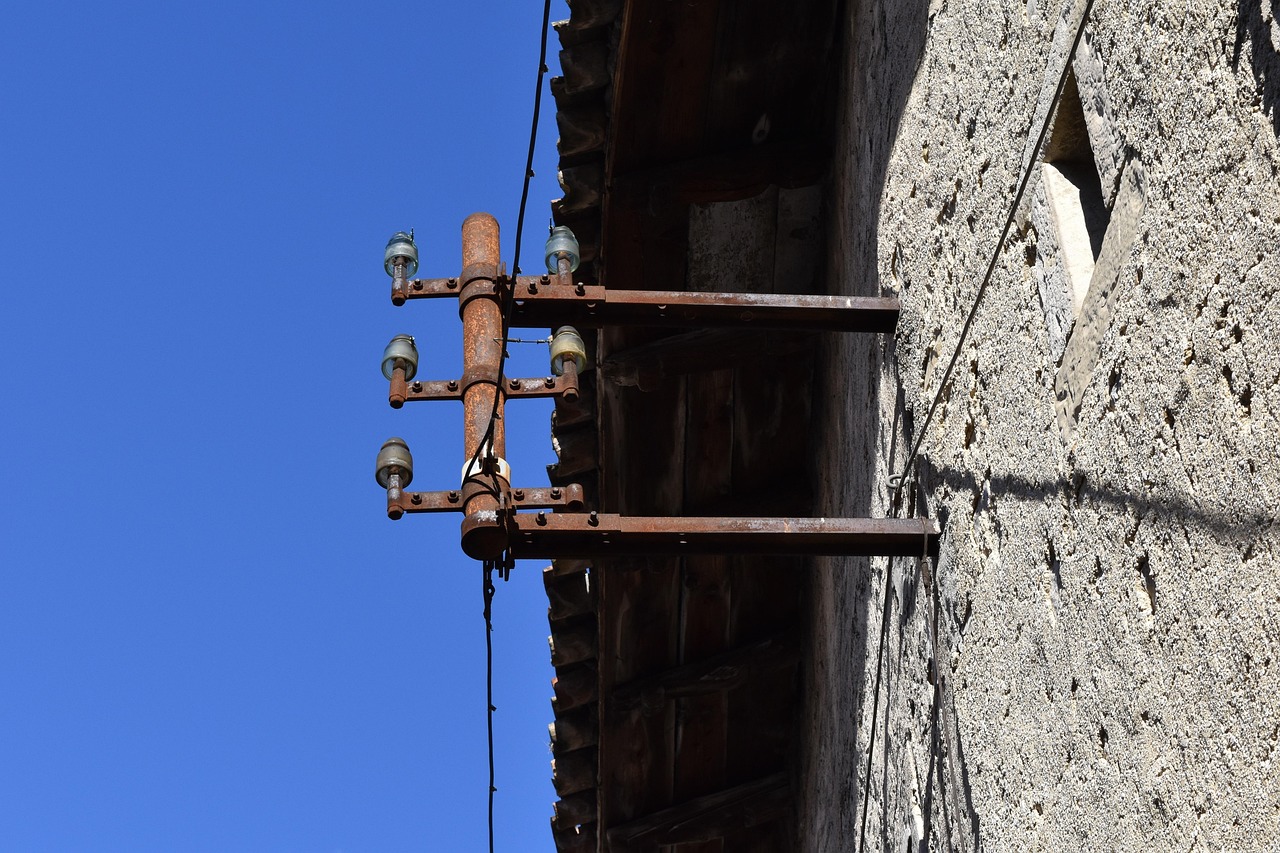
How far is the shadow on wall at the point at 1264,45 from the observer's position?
1.87m

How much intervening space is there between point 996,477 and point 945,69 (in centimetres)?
111

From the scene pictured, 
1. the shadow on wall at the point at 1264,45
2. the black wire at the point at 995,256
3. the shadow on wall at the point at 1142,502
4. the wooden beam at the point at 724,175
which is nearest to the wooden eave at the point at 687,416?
the wooden beam at the point at 724,175

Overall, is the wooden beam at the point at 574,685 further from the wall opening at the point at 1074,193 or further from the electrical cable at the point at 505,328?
the wall opening at the point at 1074,193

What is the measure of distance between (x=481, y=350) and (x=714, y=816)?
298 cm

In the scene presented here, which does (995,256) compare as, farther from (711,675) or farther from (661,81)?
(711,675)

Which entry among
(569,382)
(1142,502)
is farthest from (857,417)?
(1142,502)

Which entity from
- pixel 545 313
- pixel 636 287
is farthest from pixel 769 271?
pixel 545 313

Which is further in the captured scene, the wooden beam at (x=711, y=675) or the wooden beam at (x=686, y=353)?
the wooden beam at (x=711, y=675)

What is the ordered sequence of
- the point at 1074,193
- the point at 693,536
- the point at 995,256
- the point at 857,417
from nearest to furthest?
1. the point at 1074,193
2. the point at 995,256
3. the point at 693,536
4. the point at 857,417

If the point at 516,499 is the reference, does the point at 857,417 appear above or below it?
above

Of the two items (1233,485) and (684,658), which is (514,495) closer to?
(1233,485)

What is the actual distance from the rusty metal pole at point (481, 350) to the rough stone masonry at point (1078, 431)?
3.47 feet

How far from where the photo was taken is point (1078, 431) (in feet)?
8.29

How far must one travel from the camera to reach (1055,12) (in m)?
2.72
